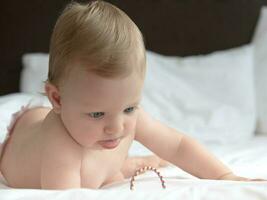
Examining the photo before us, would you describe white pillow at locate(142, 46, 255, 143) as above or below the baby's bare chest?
below

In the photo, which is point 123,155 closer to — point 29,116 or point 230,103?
point 29,116

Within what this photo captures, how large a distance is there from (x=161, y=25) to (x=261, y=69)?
1.47 ft

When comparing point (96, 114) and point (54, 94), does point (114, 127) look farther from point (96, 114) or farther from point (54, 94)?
point (54, 94)

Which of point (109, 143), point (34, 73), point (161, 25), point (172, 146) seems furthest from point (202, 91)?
point (109, 143)

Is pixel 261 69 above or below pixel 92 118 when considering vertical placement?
below

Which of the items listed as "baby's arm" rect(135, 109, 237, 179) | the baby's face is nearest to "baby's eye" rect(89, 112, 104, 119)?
the baby's face

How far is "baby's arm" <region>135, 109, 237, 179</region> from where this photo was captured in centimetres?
123

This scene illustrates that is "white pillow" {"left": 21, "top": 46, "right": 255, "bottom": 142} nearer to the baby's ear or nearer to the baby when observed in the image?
the baby

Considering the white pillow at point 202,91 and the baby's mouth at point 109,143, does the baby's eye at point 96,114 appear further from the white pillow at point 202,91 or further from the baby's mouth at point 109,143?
the white pillow at point 202,91

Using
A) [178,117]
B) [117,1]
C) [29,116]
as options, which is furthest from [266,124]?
[29,116]

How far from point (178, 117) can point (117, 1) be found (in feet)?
1.92

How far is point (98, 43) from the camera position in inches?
37.2

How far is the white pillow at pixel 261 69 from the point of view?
196 cm

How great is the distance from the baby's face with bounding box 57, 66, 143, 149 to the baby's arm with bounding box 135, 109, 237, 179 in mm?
209
